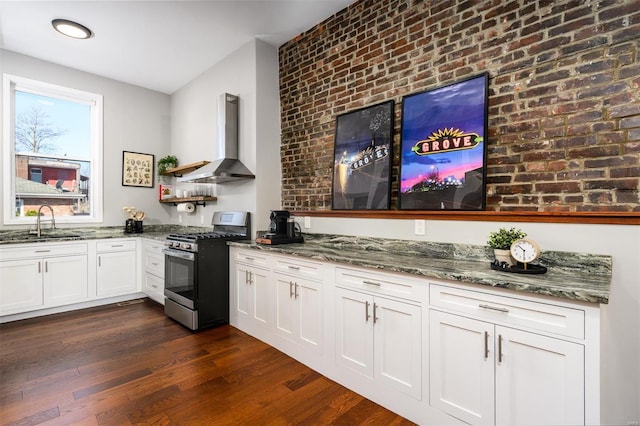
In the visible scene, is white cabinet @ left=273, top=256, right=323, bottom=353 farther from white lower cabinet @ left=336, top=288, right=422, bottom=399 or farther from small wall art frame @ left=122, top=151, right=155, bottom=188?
small wall art frame @ left=122, top=151, right=155, bottom=188

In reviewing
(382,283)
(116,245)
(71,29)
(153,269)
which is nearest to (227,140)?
(71,29)

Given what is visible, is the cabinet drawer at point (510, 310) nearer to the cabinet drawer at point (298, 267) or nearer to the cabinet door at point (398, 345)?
the cabinet door at point (398, 345)

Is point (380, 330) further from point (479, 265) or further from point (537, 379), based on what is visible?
point (537, 379)

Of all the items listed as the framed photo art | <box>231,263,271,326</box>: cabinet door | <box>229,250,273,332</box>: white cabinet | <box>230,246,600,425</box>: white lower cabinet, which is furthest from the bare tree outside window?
the framed photo art

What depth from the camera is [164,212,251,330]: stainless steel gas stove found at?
3.11 metres

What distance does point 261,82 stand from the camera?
3.53 meters

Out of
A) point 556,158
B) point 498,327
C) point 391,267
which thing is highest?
point 556,158

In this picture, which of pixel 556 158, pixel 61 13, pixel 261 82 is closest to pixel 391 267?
pixel 556 158

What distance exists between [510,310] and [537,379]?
31cm

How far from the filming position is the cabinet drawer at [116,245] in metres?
4.02

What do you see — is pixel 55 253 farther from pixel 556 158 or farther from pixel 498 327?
pixel 556 158

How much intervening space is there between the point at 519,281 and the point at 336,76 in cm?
248

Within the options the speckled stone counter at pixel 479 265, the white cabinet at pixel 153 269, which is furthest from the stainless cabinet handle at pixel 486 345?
the white cabinet at pixel 153 269

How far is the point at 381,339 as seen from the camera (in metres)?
1.98
